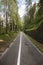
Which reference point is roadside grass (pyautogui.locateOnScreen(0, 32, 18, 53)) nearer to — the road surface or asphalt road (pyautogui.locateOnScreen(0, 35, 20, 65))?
asphalt road (pyautogui.locateOnScreen(0, 35, 20, 65))

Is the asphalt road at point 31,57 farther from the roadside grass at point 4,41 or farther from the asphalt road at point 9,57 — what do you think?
the roadside grass at point 4,41

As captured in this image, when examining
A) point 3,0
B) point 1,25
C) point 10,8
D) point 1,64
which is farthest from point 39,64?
point 1,25

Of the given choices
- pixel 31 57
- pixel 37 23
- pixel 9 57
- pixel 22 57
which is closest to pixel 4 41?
pixel 9 57

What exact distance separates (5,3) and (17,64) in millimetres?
45714

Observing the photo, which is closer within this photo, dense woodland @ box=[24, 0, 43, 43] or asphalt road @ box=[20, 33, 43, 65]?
asphalt road @ box=[20, 33, 43, 65]

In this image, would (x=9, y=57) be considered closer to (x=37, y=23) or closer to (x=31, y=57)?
(x=31, y=57)

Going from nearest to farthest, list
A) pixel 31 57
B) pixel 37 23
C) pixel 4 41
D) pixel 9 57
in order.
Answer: pixel 31 57 < pixel 9 57 < pixel 4 41 < pixel 37 23

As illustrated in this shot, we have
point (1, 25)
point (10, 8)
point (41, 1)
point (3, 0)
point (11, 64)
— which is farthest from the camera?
point (1, 25)

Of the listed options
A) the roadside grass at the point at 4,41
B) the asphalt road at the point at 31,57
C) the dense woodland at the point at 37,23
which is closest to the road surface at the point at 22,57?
the asphalt road at the point at 31,57

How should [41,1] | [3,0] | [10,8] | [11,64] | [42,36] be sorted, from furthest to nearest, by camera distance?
[10,8], [3,0], [41,1], [42,36], [11,64]

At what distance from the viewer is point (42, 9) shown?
4069 cm

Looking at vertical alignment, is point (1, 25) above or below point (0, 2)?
below

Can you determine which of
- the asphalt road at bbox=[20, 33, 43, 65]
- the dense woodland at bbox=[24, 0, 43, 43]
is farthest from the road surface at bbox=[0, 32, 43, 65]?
the dense woodland at bbox=[24, 0, 43, 43]

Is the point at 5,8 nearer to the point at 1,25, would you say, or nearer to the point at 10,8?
the point at 10,8
